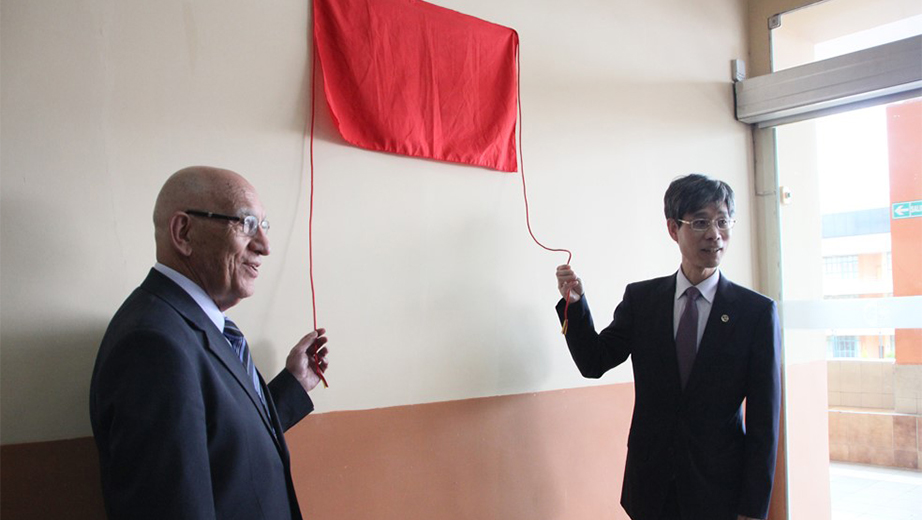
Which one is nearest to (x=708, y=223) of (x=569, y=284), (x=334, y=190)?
(x=569, y=284)

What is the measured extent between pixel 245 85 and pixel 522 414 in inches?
56.9

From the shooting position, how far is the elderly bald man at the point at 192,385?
1066 mm

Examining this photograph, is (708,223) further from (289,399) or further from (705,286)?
(289,399)

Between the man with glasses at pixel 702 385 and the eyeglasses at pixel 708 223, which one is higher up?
the eyeglasses at pixel 708 223

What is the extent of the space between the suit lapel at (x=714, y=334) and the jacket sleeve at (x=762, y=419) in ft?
0.27

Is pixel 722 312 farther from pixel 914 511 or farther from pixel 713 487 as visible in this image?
pixel 914 511

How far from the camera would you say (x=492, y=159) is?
2.28 metres

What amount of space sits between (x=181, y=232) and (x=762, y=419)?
1.66 meters

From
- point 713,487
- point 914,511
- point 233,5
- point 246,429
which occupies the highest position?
point 233,5

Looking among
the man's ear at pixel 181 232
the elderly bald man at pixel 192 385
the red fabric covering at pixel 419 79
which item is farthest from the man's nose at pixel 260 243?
the red fabric covering at pixel 419 79

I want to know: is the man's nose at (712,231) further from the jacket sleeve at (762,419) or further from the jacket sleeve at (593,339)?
the jacket sleeve at (593,339)

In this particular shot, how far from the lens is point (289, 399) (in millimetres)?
1640

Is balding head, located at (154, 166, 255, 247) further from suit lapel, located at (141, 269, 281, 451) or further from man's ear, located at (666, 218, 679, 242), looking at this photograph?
man's ear, located at (666, 218, 679, 242)

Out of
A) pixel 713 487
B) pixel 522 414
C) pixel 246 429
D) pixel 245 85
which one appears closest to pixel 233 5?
pixel 245 85
